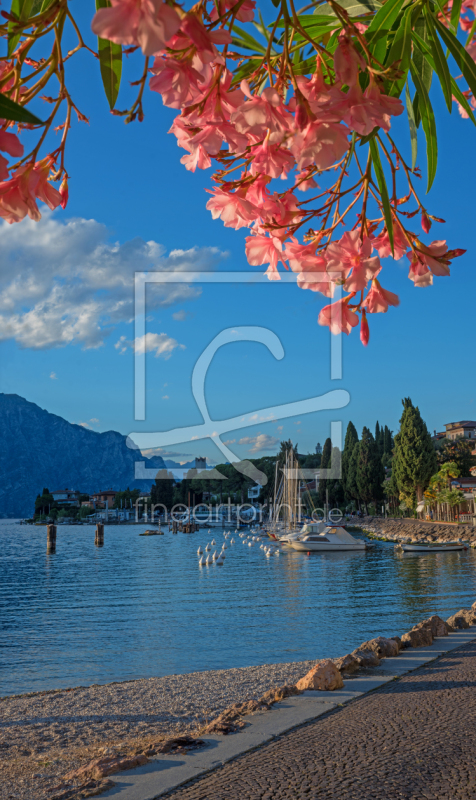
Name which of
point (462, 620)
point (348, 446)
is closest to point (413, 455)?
point (348, 446)

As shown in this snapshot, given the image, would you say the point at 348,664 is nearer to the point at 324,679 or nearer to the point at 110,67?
the point at 324,679

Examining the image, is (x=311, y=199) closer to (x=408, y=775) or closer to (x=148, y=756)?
(x=408, y=775)

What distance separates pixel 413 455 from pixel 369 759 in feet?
197

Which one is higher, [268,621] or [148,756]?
[148,756]

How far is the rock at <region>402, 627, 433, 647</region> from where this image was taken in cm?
903

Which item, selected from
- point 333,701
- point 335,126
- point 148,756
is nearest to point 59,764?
point 148,756

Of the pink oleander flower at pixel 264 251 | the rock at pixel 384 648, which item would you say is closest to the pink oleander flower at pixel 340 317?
the pink oleander flower at pixel 264 251

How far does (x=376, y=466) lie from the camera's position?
79.6m

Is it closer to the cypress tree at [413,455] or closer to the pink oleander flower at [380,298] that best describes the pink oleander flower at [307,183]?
the pink oleander flower at [380,298]

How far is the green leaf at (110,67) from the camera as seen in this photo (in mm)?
1233

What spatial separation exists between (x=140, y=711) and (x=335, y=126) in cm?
988

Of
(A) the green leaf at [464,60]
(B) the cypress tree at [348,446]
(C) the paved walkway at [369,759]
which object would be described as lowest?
(C) the paved walkway at [369,759]

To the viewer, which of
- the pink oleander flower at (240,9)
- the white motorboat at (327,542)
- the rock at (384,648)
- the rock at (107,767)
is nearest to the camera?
the pink oleander flower at (240,9)

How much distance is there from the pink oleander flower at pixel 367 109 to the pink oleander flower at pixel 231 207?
48 cm
